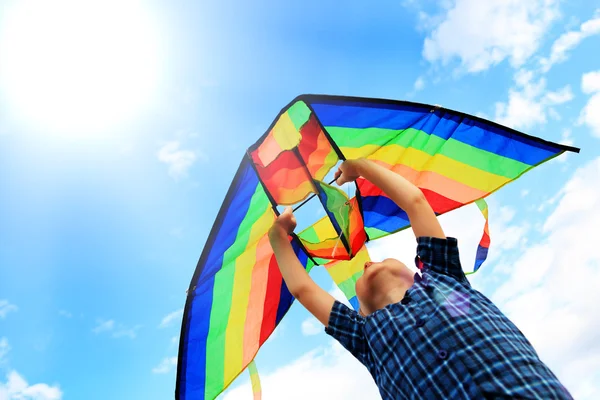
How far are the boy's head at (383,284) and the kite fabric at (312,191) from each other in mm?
740

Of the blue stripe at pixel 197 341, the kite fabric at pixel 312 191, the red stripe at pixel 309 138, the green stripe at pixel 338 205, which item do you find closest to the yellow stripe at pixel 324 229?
the kite fabric at pixel 312 191

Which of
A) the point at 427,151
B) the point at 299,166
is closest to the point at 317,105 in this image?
the point at 299,166

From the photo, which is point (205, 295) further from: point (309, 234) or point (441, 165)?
point (441, 165)

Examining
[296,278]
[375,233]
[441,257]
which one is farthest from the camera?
[375,233]

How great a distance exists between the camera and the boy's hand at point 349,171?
2104mm

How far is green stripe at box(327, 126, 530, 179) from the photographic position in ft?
8.45

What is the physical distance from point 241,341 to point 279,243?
0.94 m

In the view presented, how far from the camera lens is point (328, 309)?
1.77 metres

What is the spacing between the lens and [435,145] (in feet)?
8.87

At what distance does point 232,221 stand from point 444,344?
4.76ft

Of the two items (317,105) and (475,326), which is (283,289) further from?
(475,326)

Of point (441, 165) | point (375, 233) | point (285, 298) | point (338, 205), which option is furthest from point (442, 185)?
point (285, 298)

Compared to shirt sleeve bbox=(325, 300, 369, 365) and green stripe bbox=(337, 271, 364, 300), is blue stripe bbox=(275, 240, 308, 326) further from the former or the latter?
shirt sleeve bbox=(325, 300, 369, 365)

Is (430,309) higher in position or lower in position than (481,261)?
lower
